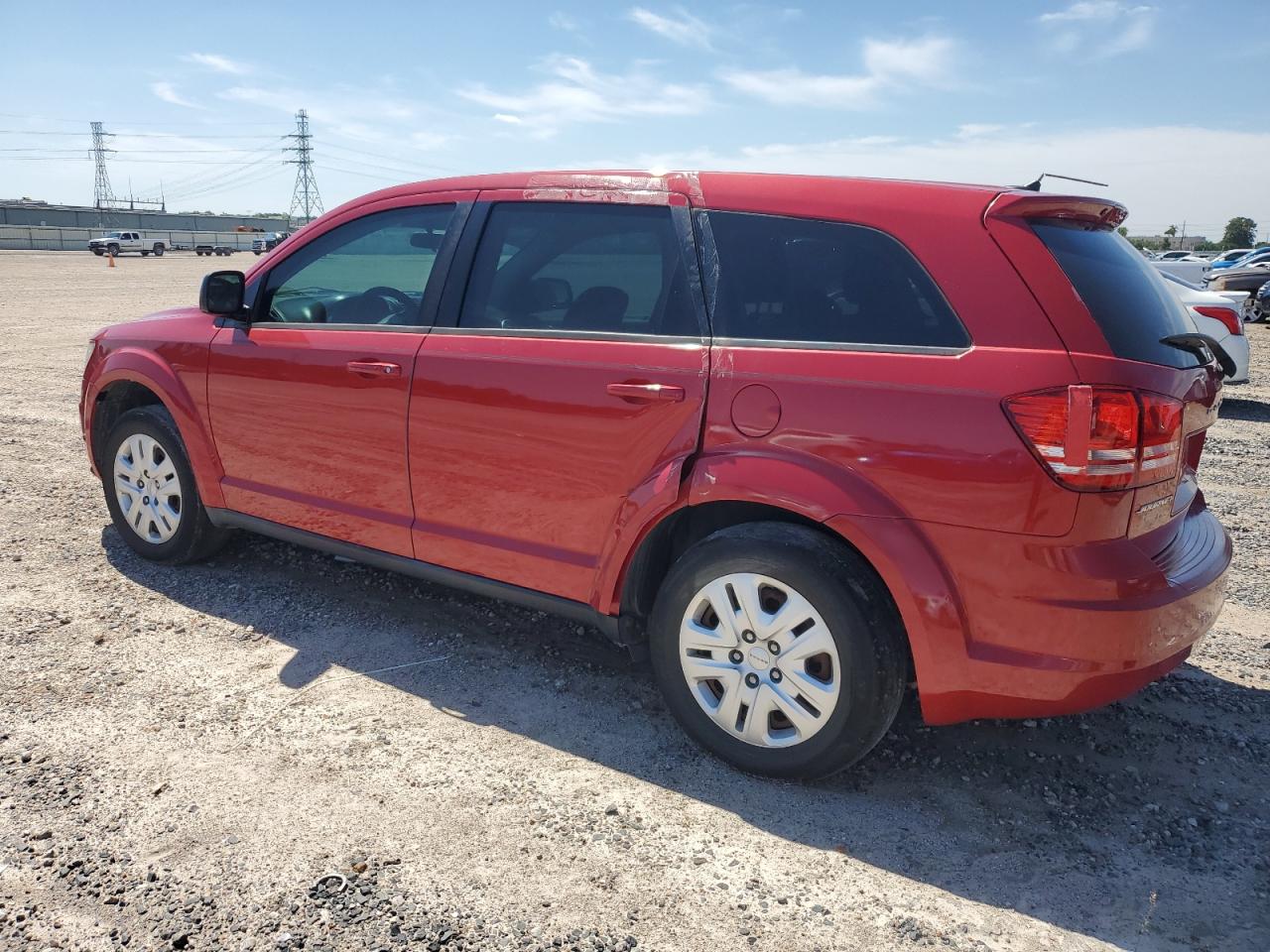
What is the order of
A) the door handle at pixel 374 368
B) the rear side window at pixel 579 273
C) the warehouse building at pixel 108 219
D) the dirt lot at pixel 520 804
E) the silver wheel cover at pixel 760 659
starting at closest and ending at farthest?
the dirt lot at pixel 520 804 < the silver wheel cover at pixel 760 659 < the rear side window at pixel 579 273 < the door handle at pixel 374 368 < the warehouse building at pixel 108 219

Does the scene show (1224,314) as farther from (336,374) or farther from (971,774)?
(336,374)

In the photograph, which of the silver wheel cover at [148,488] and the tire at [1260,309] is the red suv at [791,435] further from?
the tire at [1260,309]

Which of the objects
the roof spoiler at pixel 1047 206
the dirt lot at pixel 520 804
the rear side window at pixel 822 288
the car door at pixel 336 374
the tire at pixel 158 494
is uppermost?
the roof spoiler at pixel 1047 206

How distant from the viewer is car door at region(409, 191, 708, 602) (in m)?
3.11

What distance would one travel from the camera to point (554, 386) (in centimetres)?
327

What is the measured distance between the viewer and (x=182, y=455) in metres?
4.55

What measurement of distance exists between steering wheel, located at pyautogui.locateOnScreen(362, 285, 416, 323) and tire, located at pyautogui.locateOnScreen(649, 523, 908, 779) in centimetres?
157

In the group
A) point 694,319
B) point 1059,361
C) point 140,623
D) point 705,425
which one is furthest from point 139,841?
point 1059,361

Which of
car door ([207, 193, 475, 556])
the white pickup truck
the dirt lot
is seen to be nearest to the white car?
the dirt lot

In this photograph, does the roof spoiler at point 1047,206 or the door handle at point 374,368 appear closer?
the roof spoiler at point 1047,206

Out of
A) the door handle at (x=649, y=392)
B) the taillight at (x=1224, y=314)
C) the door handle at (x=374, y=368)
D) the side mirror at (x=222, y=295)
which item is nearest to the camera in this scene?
the door handle at (x=649, y=392)

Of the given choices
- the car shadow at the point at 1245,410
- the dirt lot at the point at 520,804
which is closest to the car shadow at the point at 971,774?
the dirt lot at the point at 520,804

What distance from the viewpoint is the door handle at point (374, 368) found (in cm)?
369

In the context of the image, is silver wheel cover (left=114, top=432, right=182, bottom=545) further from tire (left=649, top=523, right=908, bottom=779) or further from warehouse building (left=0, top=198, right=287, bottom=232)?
warehouse building (left=0, top=198, right=287, bottom=232)
